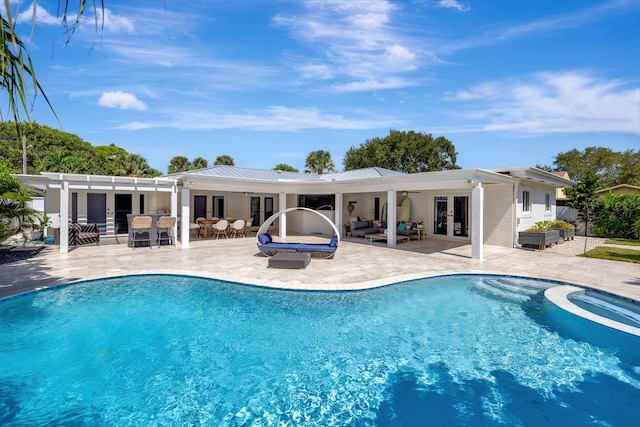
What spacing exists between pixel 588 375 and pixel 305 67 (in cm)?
1548

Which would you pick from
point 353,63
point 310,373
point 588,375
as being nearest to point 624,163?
point 353,63

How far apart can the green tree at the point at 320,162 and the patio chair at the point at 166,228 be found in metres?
25.0

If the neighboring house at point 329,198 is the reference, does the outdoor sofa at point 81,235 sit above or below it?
below

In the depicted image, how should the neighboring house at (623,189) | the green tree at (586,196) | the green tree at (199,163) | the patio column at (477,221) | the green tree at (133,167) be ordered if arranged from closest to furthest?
1. the patio column at (477,221)
2. the green tree at (586,196)
3. the neighboring house at (623,189)
4. the green tree at (133,167)
5. the green tree at (199,163)

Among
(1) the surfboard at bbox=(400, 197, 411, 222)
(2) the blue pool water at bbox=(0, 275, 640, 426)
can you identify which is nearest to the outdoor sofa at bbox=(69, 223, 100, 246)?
(2) the blue pool water at bbox=(0, 275, 640, 426)

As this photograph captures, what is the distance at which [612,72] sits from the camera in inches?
656

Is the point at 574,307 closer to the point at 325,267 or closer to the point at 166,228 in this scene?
the point at 325,267

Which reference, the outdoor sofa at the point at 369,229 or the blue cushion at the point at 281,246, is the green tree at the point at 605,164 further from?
the blue cushion at the point at 281,246

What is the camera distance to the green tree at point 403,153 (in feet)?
129

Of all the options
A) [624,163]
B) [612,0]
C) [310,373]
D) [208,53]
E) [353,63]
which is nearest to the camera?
[310,373]

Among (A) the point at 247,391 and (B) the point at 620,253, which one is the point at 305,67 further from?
(B) the point at 620,253

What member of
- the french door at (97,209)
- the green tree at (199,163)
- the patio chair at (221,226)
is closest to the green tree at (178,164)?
the green tree at (199,163)

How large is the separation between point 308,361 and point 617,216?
23687 mm

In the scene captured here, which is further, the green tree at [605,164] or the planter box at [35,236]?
the green tree at [605,164]
